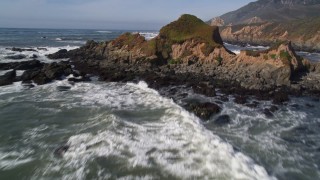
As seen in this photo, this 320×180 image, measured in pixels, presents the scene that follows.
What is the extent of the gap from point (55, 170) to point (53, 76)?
1844 cm

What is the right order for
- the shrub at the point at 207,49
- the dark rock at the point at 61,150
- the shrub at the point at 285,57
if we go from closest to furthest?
Result: the dark rock at the point at 61,150
the shrub at the point at 285,57
the shrub at the point at 207,49

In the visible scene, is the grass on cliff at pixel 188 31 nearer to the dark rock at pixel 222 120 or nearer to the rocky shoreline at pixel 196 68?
the rocky shoreline at pixel 196 68

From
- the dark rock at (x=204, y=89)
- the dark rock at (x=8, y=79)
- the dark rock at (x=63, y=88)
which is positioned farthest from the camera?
the dark rock at (x=8, y=79)

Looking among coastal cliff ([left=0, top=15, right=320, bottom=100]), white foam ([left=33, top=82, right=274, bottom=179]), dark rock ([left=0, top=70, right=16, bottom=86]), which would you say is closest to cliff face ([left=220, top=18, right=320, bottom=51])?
coastal cliff ([left=0, top=15, right=320, bottom=100])

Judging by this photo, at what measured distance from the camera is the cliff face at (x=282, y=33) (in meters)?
76.1

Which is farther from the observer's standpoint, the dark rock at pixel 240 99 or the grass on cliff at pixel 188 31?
the grass on cliff at pixel 188 31

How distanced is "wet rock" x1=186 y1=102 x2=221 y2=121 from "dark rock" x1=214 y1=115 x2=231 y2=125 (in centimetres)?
60

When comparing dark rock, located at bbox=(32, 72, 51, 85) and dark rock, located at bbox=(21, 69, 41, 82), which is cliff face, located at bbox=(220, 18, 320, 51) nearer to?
dark rock, located at bbox=(32, 72, 51, 85)

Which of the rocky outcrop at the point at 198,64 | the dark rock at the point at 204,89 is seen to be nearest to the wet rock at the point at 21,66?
the rocky outcrop at the point at 198,64

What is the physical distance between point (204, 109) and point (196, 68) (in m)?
12.9

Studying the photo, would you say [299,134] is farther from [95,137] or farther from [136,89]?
[136,89]

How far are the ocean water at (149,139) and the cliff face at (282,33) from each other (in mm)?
56104

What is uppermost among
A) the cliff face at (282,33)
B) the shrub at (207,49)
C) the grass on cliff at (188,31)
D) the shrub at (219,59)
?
the grass on cliff at (188,31)

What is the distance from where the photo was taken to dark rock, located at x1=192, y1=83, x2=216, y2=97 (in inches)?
918
